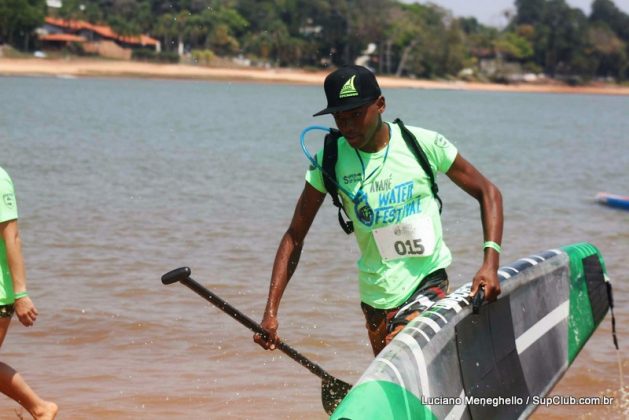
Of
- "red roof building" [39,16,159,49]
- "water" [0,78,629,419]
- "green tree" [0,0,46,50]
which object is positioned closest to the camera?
"water" [0,78,629,419]

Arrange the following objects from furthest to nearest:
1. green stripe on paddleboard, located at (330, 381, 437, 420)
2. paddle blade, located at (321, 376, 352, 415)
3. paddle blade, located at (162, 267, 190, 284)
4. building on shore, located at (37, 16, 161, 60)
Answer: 1. building on shore, located at (37, 16, 161, 60)
2. paddle blade, located at (321, 376, 352, 415)
3. paddle blade, located at (162, 267, 190, 284)
4. green stripe on paddleboard, located at (330, 381, 437, 420)

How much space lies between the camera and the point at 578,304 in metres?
6.41

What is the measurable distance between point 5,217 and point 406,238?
183 cm

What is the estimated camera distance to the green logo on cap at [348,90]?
443 cm

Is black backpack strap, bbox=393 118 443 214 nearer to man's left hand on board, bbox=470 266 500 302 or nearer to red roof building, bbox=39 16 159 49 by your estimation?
man's left hand on board, bbox=470 266 500 302

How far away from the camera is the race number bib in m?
4.70

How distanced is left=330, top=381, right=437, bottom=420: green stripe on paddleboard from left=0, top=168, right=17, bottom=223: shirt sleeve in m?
1.89

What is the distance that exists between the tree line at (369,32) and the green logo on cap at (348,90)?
3559 centimetres

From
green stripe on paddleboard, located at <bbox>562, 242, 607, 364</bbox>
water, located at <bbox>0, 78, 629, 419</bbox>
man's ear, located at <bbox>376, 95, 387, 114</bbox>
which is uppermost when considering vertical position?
man's ear, located at <bbox>376, 95, 387, 114</bbox>

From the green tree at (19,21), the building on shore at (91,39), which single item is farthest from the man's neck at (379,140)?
the green tree at (19,21)

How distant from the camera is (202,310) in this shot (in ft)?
30.0

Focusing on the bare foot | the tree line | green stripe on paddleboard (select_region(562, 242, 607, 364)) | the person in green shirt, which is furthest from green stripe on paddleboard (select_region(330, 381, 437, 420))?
the tree line

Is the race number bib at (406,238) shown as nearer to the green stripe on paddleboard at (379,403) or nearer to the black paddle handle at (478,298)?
the black paddle handle at (478,298)

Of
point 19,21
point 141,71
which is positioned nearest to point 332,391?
point 141,71
